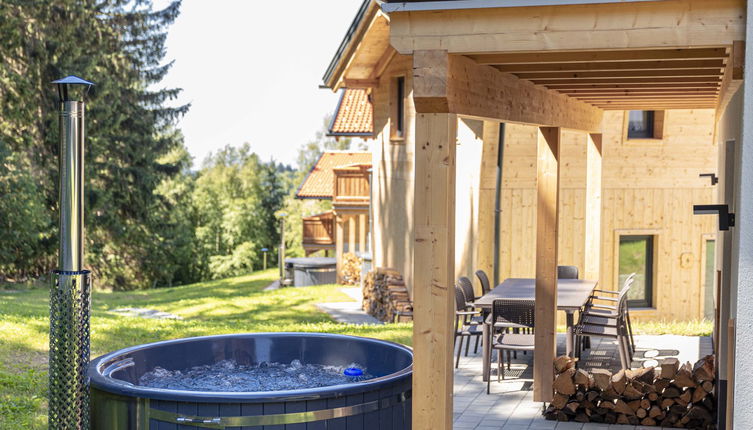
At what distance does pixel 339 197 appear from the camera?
28.6 meters

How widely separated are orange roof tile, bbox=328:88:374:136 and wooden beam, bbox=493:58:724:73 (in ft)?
62.9

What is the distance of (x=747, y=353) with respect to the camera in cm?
410

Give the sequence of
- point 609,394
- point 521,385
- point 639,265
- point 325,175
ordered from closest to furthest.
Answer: point 609,394 → point 521,385 → point 639,265 → point 325,175

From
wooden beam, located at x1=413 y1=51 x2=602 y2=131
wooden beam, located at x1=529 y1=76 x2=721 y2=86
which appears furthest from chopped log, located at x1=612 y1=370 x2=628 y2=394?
wooden beam, located at x1=529 y1=76 x2=721 y2=86

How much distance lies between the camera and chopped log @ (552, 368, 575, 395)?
7.58 metres

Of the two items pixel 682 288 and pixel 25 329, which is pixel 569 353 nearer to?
pixel 25 329

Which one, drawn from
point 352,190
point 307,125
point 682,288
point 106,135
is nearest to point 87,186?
point 106,135

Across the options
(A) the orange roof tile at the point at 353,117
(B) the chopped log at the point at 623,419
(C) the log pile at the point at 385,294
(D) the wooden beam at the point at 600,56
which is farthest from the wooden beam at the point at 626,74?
(A) the orange roof tile at the point at 353,117

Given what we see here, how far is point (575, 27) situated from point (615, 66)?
62.8 inches

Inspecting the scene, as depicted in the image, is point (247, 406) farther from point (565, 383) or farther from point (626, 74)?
point (626, 74)

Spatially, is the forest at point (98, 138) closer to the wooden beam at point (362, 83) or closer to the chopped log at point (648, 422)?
the wooden beam at point (362, 83)

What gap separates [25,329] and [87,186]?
57.8 feet

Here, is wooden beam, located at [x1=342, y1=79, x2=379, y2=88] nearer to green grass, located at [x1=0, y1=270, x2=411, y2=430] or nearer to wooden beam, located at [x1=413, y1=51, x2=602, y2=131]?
green grass, located at [x1=0, y1=270, x2=411, y2=430]

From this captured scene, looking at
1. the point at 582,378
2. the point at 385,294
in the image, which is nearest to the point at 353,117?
the point at 385,294
